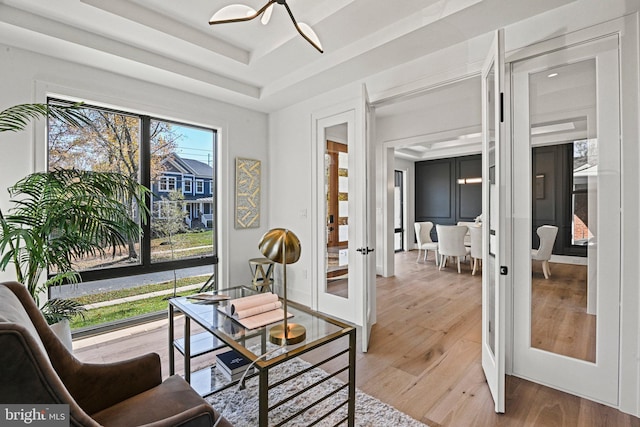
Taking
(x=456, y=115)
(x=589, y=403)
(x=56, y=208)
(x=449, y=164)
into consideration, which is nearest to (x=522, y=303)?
(x=589, y=403)

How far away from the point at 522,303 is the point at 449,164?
6919 millimetres

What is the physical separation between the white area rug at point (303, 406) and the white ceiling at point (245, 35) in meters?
2.72

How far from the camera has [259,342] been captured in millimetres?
1514

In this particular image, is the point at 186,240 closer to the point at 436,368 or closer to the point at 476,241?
the point at 436,368

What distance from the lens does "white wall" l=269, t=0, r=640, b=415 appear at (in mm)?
1852

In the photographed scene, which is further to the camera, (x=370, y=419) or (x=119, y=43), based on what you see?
(x=119, y=43)

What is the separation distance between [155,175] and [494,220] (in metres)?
3.41

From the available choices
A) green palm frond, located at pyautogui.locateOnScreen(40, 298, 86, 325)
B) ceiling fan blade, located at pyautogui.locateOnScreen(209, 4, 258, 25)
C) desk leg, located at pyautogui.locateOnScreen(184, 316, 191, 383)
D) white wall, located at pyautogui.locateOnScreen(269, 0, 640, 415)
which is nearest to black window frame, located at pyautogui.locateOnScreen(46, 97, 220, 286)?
green palm frond, located at pyautogui.locateOnScreen(40, 298, 86, 325)

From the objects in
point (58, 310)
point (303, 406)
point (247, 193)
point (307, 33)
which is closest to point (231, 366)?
point (303, 406)

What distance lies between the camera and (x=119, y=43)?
8.77 ft

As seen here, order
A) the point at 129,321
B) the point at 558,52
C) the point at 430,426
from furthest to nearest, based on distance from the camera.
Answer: the point at 129,321
the point at 558,52
the point at 430,426

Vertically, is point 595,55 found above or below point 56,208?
above

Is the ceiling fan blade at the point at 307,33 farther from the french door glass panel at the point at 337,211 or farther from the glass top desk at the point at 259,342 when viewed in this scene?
the glass top desk at the point at 259,342

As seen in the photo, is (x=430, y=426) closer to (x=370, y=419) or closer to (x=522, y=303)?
(x=370, y=419)
